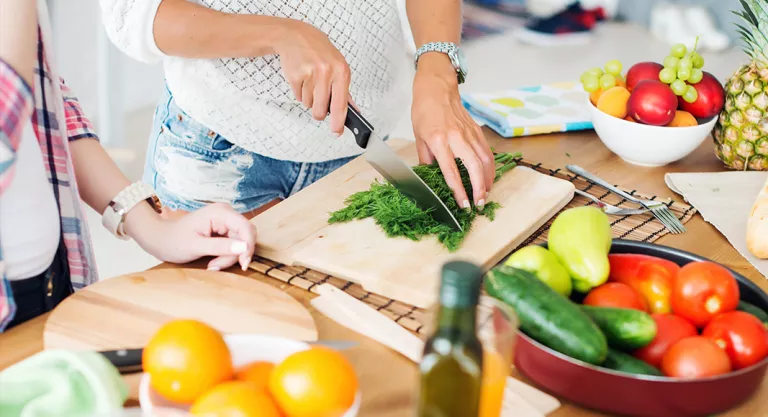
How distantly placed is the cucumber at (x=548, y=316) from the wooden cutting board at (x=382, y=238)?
21 cm

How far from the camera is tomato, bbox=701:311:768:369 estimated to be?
35.3 inches

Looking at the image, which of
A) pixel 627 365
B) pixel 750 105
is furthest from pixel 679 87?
pixel 627 365

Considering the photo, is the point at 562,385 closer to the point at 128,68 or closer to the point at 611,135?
the point at 611,135

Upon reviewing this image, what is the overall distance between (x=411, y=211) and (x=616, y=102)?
0.57 meters

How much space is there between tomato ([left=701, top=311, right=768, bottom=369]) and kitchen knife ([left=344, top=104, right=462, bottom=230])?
0.46 meters

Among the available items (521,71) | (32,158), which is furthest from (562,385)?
(521,71)

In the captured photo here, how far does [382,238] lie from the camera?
1.27m

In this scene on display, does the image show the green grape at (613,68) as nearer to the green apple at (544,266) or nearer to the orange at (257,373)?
the green apple at (544,266)

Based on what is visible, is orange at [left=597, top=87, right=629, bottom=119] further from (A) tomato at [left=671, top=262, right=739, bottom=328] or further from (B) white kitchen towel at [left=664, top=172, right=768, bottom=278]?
(A) tomato at [left=671, top=262, right=739, bottom=328]

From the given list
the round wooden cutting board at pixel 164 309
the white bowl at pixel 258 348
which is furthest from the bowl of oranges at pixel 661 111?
the white bowl at pixel 258 348

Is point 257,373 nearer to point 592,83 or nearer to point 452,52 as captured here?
point 452,52

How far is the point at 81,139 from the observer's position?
129 cm

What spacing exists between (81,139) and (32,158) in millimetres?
180

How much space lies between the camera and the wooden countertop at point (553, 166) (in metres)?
0.92
